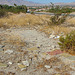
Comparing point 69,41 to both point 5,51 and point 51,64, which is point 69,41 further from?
point 5,51

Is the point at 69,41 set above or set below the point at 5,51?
above

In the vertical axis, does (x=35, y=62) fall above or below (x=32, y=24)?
below

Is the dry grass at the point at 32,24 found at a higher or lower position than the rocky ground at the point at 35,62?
higher

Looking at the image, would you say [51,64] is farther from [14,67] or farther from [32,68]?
[14,67]

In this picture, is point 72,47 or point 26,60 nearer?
point 26,60

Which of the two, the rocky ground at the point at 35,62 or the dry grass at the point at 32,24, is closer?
the rocky ground at the point at 35,62

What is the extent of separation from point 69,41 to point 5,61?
2209mm

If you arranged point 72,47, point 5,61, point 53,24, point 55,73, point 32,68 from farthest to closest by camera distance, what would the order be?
point 53,24 < point 72,47 < point 5,61 < point 32,68 < point 55,73

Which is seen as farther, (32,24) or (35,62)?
(32,24)

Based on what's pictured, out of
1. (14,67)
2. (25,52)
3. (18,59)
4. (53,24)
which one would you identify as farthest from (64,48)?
(53,24)

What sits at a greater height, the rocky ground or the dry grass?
the dry grass

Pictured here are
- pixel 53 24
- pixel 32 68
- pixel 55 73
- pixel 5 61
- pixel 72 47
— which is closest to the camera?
pixel 55 73

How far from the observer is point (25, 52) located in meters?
4.57

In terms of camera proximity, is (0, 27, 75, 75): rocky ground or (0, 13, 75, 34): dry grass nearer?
(0, 27, 75, 75): rocky ground
